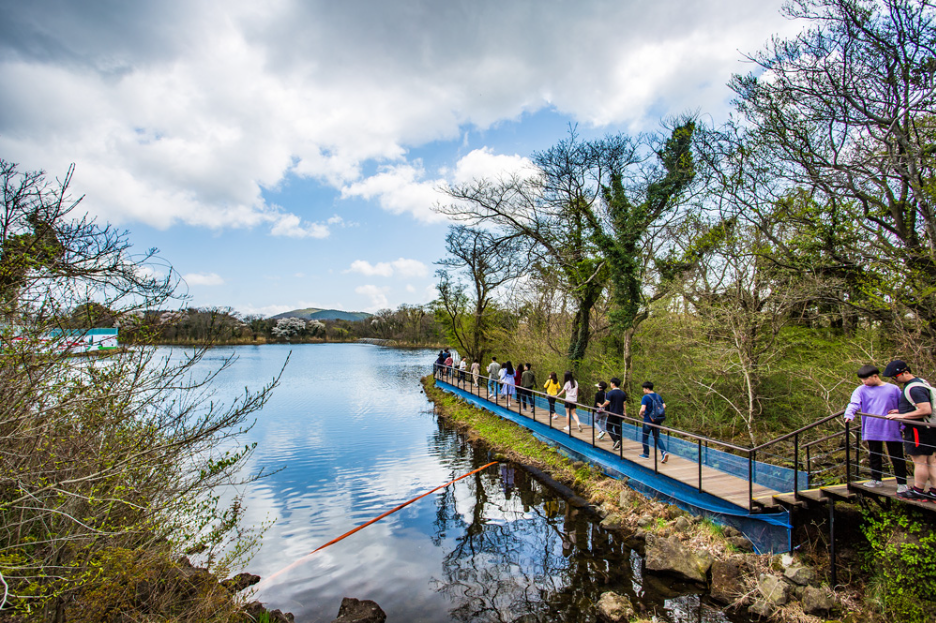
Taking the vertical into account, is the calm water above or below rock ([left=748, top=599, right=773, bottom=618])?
below

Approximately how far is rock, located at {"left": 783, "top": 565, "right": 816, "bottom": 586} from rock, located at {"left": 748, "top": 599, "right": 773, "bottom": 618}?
0.56 m

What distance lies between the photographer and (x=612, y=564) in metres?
7.96

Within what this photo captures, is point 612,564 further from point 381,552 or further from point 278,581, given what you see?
point 278,581

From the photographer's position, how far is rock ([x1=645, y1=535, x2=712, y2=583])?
723 centimetres

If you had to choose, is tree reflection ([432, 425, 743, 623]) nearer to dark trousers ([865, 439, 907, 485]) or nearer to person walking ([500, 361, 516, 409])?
dark trousers ([865, 439, 907, 485])

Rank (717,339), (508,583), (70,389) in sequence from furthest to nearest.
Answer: (717,339) < (508,583) < (70,389)

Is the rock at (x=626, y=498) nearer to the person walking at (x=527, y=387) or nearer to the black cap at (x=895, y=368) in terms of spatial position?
the black cap at (x=895, y=368)

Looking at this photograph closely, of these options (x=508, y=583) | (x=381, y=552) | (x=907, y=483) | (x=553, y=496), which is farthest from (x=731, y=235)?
(x=381, y=552)

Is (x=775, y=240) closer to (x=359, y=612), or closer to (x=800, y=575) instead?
(x=800, y=575)

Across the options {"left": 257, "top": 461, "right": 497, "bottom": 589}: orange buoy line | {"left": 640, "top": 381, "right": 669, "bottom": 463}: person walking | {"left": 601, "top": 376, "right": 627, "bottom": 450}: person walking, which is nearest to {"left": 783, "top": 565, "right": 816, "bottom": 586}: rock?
{"left": 640, "top": 381, "right": 669, "bottom": 463}: person walking

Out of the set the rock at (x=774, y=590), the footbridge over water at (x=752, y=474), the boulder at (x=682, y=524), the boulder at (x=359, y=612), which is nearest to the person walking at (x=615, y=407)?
the footbridge over water at (x=752, y=474)

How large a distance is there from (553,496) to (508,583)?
415cm

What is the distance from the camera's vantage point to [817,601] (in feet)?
19.1

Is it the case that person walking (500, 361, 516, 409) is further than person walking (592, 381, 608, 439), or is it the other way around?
person walking (500, 361, 516, 409)
